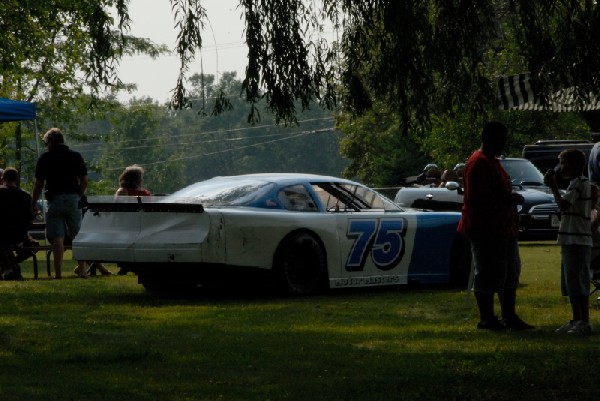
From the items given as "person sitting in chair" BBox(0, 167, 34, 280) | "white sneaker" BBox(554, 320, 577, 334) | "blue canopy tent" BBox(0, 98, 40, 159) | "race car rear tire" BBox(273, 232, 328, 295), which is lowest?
"white sneaker" BBox(554, 320, 577, 334)

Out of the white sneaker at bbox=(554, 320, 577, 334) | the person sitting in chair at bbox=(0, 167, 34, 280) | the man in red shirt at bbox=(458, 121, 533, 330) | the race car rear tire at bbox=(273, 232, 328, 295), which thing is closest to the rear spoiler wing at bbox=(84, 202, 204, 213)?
the race car rear tire at bbox=(273, 232, 328, 295)

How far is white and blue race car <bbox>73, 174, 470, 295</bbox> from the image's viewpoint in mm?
14414

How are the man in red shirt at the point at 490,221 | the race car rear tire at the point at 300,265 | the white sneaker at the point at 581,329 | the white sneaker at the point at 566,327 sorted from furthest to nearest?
the race car rear tire at the point at 300,265
the man in red shirt at the point at 490,221
the white sneaker at the point at 566,327
the white sneaker at the point at 581,329

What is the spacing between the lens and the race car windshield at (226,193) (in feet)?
49.3

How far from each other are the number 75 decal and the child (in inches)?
170

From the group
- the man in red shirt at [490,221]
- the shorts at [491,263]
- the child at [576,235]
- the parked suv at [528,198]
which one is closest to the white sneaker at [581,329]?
the child at [576,235]

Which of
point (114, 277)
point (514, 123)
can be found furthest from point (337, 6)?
point (514, 123)

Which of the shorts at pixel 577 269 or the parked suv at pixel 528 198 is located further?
the parked suv at pixel 528 198

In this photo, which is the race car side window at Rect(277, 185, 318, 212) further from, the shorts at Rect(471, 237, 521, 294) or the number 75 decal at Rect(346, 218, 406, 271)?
→ the shorts at Rect(471, 237, 521, 294)

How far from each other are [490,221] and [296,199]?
441 cm

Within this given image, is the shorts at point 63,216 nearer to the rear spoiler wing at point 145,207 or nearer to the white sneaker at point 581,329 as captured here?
the rear spoiler wing at point 145,207

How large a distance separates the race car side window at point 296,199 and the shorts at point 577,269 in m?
4.53

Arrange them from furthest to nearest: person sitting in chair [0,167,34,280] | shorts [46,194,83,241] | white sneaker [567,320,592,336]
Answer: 1. person sitting in chair [0,167,34,280]
2. shorts [46,194,83,241]
3. white sneaker [567,320,592,336]

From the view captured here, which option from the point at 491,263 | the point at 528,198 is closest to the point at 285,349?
the point at 491,263
